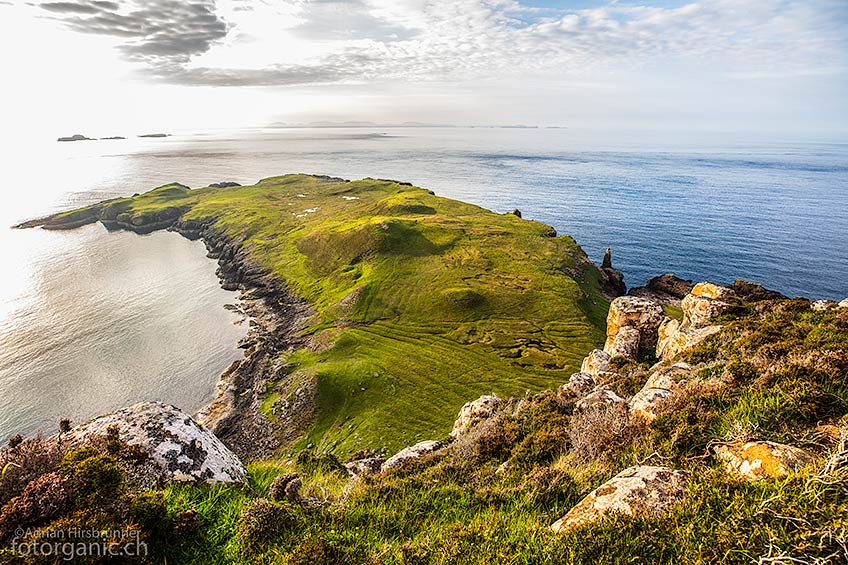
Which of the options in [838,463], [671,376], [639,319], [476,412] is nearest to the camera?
[838,463]

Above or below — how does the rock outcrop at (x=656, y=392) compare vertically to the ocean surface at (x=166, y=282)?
above

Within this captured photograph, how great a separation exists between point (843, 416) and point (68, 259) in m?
165

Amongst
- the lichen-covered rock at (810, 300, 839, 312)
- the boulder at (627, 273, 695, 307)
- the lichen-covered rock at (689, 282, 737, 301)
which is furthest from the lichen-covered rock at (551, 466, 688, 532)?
the boulder at (627, 273, 695, 307)

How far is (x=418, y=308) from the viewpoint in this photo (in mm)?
81750

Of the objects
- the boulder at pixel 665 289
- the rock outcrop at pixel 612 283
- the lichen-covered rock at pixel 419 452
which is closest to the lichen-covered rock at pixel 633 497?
the lichen-covered rock at pixel 419 452

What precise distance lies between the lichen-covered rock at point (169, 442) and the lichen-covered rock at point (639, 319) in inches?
1239

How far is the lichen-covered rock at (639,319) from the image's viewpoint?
110 feet

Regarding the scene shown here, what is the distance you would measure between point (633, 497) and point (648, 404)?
7.61m

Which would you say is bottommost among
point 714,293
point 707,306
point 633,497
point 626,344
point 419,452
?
point 419,452

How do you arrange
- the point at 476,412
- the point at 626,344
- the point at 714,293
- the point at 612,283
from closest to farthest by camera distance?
the point at 476,412, the point at 714,293, the point at 626,344, the point at 612,283

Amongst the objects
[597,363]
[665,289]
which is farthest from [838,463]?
[665,289]

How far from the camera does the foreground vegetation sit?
6277 millimetres

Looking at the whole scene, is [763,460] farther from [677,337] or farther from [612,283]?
[612,283]

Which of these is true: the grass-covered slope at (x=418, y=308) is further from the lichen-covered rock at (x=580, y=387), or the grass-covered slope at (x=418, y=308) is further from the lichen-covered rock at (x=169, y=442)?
the lichen-covered rock at (x=169, y=442)
